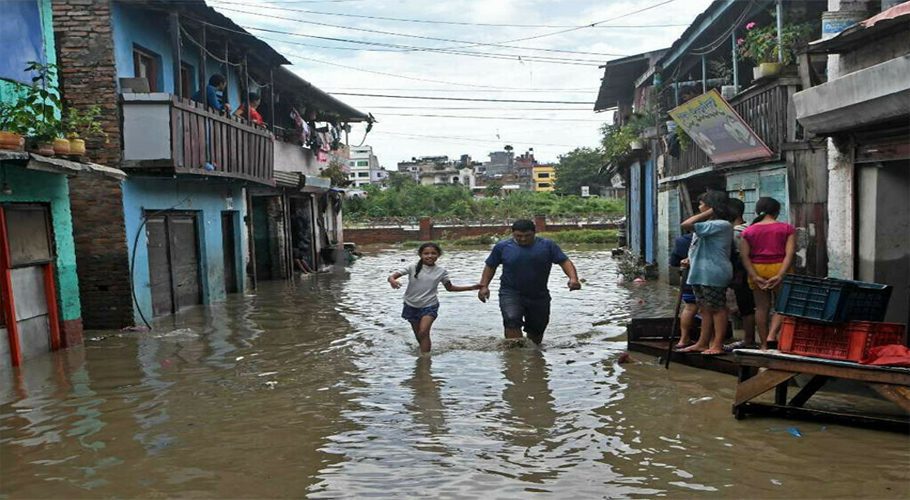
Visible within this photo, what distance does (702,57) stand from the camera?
1605cm

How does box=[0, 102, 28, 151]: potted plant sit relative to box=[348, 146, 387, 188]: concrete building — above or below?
below

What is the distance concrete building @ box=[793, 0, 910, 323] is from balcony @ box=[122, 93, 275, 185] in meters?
9.42

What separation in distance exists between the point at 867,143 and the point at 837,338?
9.10ft

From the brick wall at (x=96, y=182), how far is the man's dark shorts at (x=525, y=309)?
6842mm

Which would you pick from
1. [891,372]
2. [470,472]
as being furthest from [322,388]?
[891,372]

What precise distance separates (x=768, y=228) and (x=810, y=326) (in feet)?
5.32

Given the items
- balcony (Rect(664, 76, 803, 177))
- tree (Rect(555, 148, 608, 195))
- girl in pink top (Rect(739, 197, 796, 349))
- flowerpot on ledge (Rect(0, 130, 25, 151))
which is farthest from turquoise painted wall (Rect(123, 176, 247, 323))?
tree (Rect(555, 148, 608, 195))

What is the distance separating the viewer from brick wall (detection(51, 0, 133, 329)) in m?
12.4

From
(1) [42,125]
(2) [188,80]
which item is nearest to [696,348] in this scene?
(1) [42,125]

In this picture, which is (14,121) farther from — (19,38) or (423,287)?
(423,287)

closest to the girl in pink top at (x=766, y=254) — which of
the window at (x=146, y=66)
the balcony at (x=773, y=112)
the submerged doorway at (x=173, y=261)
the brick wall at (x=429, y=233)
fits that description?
the balcony at (x=773, y=112)

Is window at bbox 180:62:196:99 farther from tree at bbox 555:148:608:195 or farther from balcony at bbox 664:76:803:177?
tree at bbox 555:148:608:195

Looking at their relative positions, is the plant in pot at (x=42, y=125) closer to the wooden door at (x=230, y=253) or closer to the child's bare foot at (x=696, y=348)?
the child's bare foot at (x=696, y=348)

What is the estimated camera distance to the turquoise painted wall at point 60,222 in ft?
32.7
